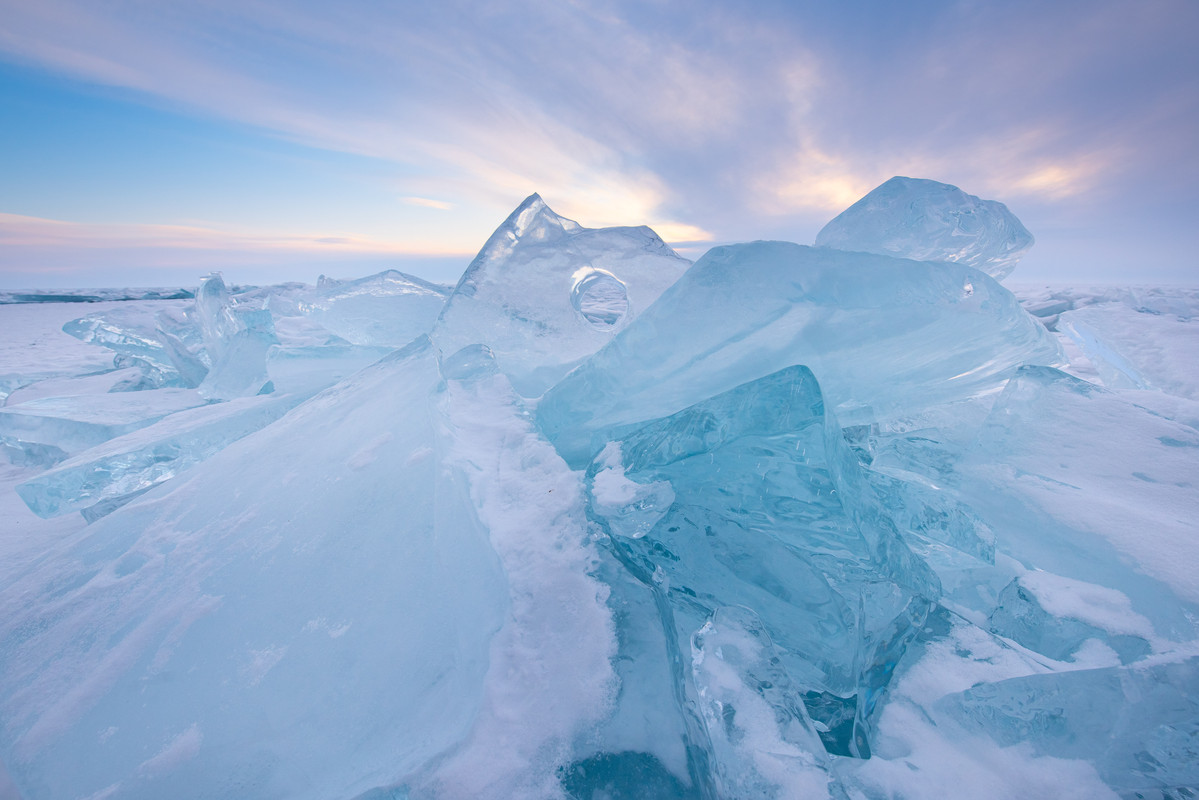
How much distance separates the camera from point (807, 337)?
1296mm

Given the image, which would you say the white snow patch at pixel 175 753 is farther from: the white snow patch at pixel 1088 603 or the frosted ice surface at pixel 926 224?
the frosted ice surface at pixel 926 224

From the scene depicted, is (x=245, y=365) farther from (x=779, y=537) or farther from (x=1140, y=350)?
(x=1140, y=350)

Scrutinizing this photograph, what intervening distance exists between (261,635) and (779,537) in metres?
1.05

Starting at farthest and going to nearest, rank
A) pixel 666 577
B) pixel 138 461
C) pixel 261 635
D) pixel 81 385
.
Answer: pixel 81 385
pixel 138 461
pixel 666 577
pixel 261 635

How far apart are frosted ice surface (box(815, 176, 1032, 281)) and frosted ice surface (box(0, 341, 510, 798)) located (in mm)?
2044

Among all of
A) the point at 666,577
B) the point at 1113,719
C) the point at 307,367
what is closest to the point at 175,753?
the point at 666,577

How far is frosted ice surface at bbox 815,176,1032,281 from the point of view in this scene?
2.00 m

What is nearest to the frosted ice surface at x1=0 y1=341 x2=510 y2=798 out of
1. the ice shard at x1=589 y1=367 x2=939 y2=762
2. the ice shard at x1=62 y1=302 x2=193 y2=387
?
the ice shard at x1=589 y1=367 x2=939 y2=762

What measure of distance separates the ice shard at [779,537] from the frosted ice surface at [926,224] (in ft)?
4.53

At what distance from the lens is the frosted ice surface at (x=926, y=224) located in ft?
6.57

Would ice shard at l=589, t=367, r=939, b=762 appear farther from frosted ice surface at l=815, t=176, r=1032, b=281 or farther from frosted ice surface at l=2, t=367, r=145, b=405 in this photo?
frosted ice surface at l=2, t=367, r=145, b=405

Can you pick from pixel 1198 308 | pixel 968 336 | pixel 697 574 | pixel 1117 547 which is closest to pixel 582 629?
pixel 697 574

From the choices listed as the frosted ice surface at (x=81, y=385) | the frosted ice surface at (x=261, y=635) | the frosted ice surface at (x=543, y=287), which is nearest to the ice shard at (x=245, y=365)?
the frosted ice surface at (x=81, y=385)

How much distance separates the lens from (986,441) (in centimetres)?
140
